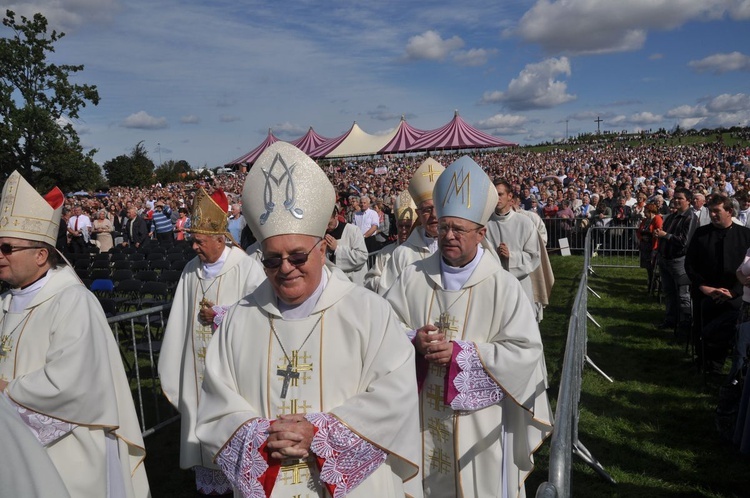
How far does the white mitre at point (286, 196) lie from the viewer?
8.69 feet

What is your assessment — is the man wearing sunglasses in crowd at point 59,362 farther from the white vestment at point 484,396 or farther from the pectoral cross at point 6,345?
the white vestment at point 484,396

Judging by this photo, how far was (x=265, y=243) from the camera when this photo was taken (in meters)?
2.63

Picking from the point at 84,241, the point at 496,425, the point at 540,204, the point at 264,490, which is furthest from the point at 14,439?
the point at 540,204

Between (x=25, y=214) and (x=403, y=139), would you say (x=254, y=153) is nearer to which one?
(x=403, y=139)

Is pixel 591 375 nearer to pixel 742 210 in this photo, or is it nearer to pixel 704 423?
pixel 704 423

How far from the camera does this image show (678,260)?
883 cm

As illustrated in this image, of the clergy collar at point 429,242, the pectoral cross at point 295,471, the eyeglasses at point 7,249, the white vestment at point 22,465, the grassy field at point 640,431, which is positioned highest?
the eyeglasses at point 7,249

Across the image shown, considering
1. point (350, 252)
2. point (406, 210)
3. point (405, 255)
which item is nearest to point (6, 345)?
point (405, 255)

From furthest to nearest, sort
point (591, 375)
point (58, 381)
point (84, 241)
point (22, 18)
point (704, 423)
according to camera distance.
→ point (22, 18) < point (84, 241) < point (591, 375) < point (704, 423) < point (58, 381)

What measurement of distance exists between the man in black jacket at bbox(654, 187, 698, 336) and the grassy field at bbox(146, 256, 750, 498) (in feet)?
1.20

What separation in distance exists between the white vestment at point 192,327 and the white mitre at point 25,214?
4.67 feet

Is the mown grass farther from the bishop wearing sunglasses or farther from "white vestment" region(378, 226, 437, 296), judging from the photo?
the bishop wearing sunglasses

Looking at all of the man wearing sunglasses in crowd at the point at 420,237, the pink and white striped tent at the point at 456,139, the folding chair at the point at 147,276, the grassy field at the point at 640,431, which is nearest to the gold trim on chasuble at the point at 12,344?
the grassy field at the point at 640,431

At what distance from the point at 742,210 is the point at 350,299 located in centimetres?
1078
